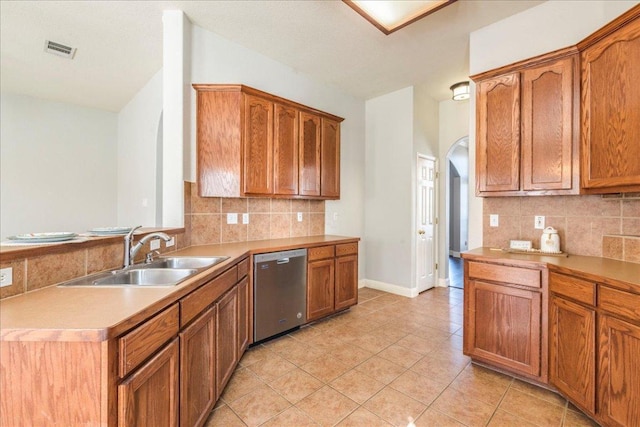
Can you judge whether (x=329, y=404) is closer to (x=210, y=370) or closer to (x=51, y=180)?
(x=210, y=370)

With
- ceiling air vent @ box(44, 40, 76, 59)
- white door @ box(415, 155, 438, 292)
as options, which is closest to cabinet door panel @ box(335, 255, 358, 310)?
white door @ box(415, 155, 438, 292)

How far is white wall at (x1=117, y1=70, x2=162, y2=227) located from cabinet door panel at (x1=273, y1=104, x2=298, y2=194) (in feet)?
6.45

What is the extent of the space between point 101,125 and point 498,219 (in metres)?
6.61

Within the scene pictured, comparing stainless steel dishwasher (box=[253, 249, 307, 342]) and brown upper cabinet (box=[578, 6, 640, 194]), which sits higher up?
brown upper cabinet (box=[578, 6, 640, 194])

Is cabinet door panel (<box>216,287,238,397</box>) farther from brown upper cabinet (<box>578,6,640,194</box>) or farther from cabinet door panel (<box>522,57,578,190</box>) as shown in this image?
brown upper cabinet (<box>578,6,640,194</box>)

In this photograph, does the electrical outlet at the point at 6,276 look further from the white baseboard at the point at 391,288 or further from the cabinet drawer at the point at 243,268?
the white baseboard at the point at 391,288

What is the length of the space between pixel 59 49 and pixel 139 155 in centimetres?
162

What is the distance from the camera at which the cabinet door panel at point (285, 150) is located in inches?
124

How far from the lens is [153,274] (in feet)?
6.20

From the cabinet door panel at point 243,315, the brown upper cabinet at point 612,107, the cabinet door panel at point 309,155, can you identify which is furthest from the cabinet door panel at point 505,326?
the cabinet door panel at point 309,155

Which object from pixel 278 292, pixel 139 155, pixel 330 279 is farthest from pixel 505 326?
pixel 139 155

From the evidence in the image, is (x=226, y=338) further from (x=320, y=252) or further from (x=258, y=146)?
(x=258, y=146)

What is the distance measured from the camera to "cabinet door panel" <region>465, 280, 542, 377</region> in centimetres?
207

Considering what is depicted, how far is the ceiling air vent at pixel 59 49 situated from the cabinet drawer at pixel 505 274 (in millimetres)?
4844
